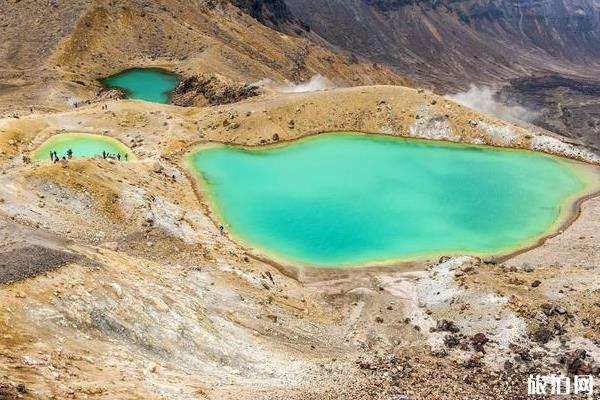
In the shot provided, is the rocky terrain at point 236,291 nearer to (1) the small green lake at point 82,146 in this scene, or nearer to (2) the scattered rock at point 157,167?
(2) the scattered rock at point 157,167

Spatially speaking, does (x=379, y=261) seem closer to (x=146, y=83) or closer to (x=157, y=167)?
(x=157, y=167)

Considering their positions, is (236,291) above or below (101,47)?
below

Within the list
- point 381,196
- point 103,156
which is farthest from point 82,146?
point 381,196

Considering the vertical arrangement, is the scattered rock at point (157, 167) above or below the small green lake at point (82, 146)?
below

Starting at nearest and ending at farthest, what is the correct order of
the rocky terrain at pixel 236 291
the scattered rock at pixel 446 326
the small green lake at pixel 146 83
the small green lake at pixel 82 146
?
the rocky terrain at pixel 236 291 → the scattered rock at pixel 446 326 → the small green lake at pixel 82 146 → the small green lake at pixel 146 83

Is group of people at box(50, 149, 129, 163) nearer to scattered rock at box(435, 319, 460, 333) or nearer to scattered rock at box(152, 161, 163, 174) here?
scattered rock at box(152, 161, 163, 174)

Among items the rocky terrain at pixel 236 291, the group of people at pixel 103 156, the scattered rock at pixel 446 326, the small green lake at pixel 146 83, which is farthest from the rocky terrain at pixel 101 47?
the scattered rock at pixel 446 326

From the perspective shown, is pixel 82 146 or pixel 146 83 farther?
pixel 146 83
